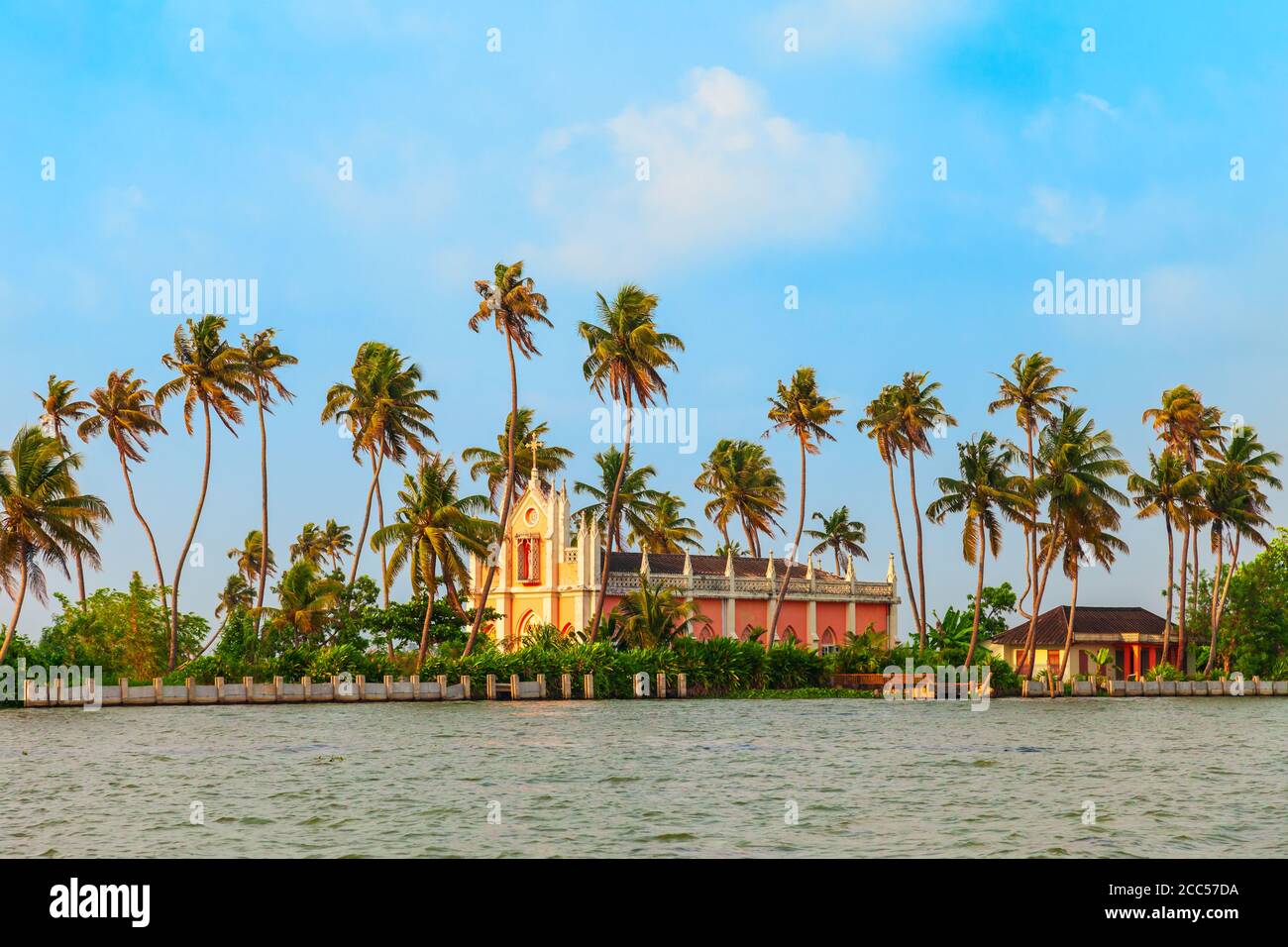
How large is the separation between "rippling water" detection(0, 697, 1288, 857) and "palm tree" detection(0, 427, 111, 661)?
19.3 ft

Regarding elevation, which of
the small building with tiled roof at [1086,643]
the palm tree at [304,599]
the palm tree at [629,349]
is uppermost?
the palm tree at [629,349]

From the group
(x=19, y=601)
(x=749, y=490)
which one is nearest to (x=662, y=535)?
(x=749, y=490)

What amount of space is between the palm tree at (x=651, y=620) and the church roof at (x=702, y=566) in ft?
28.4

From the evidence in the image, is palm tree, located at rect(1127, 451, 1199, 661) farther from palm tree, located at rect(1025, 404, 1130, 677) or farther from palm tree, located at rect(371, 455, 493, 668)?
palm tree, located at rect(371, 455, 493, 668)

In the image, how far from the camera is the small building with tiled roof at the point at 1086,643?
88.8 m

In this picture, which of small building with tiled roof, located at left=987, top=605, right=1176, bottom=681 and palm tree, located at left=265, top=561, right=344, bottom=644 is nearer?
palm tree, located at left=265, top=561, right=344, bottom=644

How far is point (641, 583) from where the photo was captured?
257 feet

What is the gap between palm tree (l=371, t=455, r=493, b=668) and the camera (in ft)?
204

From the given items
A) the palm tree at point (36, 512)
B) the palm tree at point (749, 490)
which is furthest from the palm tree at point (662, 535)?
the palm tree at point (36, 512)

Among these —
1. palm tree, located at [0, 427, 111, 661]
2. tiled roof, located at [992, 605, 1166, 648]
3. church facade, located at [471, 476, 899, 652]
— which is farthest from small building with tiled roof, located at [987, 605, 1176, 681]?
palm tree, located at [0, 427, 111, 661]

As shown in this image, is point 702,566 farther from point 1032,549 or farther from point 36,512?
point 36,512

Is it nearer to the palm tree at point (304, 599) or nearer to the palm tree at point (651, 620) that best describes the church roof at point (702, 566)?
the palm tree at point (651, 620)
